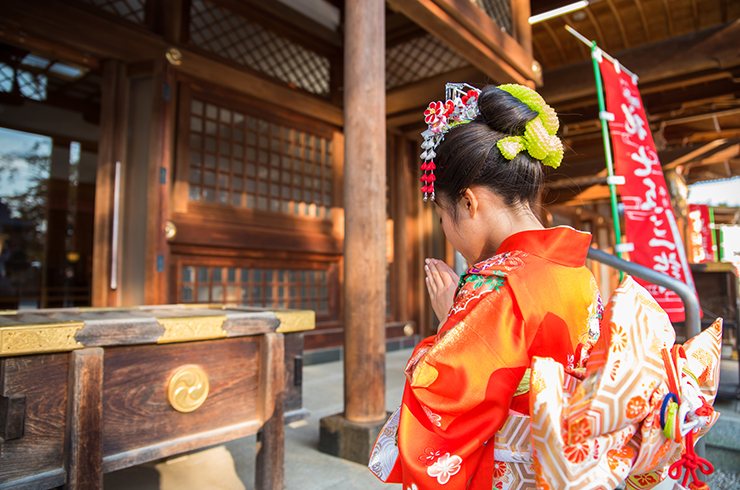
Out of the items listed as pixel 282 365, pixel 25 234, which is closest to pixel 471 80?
pixel 282 365

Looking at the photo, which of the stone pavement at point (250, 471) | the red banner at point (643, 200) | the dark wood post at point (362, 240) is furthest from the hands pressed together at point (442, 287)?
the red banner at point (643, 200)

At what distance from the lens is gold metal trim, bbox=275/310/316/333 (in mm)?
2135

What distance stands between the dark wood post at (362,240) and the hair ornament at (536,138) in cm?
154

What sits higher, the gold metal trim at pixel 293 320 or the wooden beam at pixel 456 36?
the wooden beam at pixel 456 36

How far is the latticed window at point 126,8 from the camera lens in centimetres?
387

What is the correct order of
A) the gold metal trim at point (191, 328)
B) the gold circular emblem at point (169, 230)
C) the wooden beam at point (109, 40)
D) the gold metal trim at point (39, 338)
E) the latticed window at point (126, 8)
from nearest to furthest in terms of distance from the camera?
the gold metal trim at point (39, 338) → the gold metal trim at point (191, 328) → the wooden beam at point (109, 40) → the latticed window at point (126, 8) → the gold circular emblem at point (169, 230)

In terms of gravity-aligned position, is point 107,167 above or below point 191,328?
above

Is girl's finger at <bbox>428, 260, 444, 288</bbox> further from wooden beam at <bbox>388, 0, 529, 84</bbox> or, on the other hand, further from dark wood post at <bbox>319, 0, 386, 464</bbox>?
wooden beam at <bbox>388, 0, 529, 84</bbox>

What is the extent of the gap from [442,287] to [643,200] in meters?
2.65

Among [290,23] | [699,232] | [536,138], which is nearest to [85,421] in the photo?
[536,138]

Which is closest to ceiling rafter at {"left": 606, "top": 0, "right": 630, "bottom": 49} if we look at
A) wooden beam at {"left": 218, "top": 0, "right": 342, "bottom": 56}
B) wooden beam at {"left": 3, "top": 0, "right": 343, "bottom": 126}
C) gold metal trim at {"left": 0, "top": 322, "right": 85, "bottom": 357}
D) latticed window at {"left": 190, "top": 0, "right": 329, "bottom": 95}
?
wooden beam at {"left": 218, "top": 0, "right": 342, "bottom": 56}

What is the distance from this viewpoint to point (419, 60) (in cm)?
585

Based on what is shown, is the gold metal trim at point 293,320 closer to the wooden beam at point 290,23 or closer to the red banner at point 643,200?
the red banner at point 643,200

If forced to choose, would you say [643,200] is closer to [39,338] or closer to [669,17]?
[39,338]
